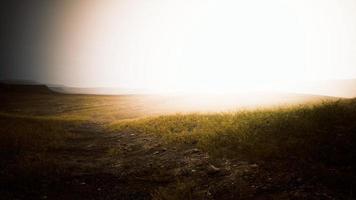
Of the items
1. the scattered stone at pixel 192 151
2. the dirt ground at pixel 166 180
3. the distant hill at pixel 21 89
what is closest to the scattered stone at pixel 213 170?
the dirt ground at pixel 166 180

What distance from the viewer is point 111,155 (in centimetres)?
1648

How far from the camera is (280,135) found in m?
14.3

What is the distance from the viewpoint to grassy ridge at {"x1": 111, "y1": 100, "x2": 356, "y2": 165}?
1165 cm

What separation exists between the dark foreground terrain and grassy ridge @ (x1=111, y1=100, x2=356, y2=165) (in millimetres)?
39

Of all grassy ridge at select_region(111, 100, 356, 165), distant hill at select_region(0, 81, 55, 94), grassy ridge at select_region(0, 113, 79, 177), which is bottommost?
grassy ridge at select_region(0, 113, 79, 177)

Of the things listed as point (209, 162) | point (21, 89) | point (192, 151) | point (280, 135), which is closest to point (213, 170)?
point (209, 162)

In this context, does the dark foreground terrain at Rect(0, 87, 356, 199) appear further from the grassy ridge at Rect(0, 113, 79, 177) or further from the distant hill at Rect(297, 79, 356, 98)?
the distant hill at Rect(297, 79, 356, 98)

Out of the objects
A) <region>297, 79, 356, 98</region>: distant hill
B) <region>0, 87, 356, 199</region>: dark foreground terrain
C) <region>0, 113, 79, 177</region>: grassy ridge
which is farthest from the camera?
<region>297, 79, 356, 98</region>: distant hill

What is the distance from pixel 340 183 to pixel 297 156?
8.75 feet

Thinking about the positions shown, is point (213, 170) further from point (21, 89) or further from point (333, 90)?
point (21, 89)

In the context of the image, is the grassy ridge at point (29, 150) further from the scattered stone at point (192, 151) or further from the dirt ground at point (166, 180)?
the scattered stone at point (192, 151)

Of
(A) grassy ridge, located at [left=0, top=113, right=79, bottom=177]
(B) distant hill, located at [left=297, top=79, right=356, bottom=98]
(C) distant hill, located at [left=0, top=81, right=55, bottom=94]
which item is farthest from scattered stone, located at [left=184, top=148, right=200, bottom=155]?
(C) distant hill, located at [left=0, top=81, right=55, bottom=94]

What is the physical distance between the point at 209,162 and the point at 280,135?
14.4ft

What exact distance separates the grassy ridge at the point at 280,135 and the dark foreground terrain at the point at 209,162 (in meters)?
0.04
